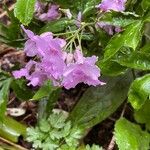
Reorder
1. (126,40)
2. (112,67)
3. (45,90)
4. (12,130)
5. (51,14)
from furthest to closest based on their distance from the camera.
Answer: (12,130) → (51,14) → (45,90) → (112,67) → (126,40)

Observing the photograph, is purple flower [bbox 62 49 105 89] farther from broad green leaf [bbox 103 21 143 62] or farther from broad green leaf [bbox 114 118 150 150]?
broad green leaf [bbox 114 118 150 150]

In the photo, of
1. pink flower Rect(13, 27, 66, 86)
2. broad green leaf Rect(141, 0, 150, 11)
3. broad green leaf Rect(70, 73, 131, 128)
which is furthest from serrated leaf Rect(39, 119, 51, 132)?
broad green leaf Rect(141, 0, 150, 11)

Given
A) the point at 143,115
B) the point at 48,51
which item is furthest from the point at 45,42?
the point at 143,115

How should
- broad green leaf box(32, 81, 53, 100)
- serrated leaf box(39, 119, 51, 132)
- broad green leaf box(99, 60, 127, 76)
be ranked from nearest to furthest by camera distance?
broad green leaf box(99, 60, 127, 76), broad green leaf box(32, 81, 53, 100), serrated leaf box(39, 119, 51, 132)

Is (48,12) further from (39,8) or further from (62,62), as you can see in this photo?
(62,62)

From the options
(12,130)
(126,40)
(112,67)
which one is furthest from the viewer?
(12,130)
